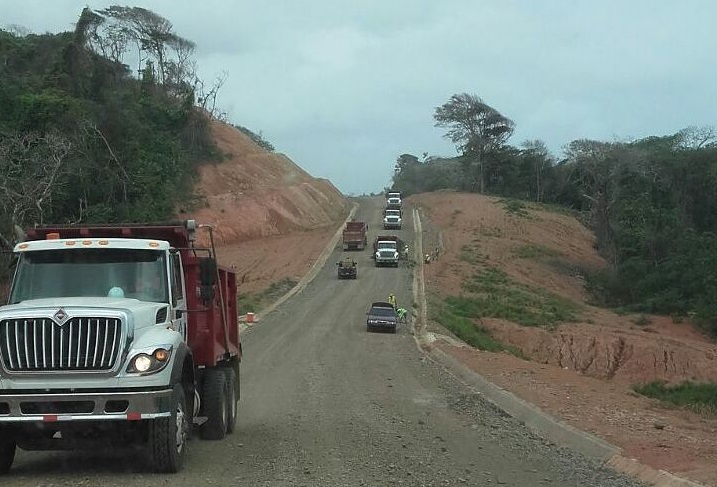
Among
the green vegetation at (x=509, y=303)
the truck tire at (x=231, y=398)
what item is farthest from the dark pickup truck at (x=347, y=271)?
the truck tire at (x=231, y=398)

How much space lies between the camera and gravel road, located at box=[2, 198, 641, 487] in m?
9.97

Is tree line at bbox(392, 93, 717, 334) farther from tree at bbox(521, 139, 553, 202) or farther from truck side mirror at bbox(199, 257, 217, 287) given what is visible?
truck side mirror at bbox(199, 257, 217, 287)

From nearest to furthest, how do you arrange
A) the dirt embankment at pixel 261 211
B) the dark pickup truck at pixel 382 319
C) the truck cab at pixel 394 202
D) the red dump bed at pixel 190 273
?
the red dump bed at pixel 190 273, the dark pickup truck at pixel 382 319, the dirt embankment at pixel 261 211, the truck cab at pixel 394 202

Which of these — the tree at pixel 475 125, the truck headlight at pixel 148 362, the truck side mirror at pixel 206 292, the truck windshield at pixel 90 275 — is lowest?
the truck headlight at pixel 148 362

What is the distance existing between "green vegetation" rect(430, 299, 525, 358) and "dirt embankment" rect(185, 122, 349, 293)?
1315 centimetres

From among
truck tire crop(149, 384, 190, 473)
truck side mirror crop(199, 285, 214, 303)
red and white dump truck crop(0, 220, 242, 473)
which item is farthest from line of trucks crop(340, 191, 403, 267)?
truck tire crop(149, 384, 190, 473)

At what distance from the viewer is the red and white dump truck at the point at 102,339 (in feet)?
29.1

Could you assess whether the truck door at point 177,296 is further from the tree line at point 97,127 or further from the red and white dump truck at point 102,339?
the tree line at point 97,127

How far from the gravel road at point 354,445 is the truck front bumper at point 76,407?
2.80ft

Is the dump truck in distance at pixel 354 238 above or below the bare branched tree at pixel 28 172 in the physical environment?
below

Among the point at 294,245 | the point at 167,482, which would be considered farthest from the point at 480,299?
the point at 167,482

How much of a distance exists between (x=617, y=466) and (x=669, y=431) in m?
3.38

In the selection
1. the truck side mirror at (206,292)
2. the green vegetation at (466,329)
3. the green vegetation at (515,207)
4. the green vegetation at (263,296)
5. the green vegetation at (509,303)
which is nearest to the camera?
the truck side mirror at (206,292)

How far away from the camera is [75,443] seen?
941cm
